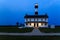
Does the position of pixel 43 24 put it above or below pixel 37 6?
below

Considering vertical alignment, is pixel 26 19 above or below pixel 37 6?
below

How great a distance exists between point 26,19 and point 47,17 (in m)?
7.68

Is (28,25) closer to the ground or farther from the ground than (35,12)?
closer to the ground

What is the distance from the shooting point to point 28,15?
70.2 m

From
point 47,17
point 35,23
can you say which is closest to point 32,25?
point 35,23

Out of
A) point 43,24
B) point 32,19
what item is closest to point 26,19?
point 32,19

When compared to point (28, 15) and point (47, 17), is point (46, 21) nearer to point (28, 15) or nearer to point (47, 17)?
point (47, 17)

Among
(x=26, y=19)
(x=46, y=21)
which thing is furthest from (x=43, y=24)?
(x=26, y=19)

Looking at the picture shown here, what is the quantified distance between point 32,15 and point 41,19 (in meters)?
3.97

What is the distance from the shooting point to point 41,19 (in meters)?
68.3

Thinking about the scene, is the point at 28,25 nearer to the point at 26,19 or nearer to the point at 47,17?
the point at 26,19

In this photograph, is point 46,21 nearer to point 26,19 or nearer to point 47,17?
A: point 47,17

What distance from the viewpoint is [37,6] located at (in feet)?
233

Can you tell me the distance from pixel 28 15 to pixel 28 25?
4.53m
